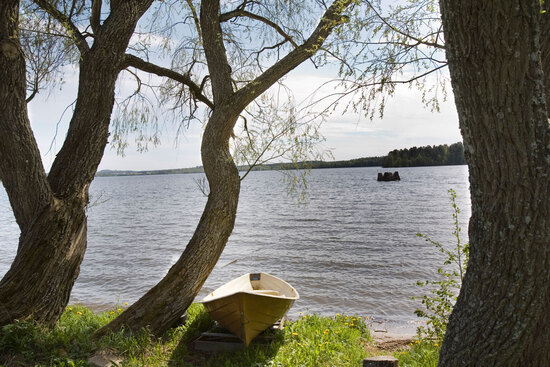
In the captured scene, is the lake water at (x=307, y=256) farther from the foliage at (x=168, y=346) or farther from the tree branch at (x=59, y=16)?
the tree branch at (x=59, y=16)

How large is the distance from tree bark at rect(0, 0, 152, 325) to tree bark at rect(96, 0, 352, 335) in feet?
3.32

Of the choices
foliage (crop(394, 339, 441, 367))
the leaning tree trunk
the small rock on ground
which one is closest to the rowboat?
the leaning tree trunk

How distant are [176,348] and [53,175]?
2.47 meters

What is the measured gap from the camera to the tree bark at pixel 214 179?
5465mm

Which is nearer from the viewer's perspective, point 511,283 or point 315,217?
point 511,283

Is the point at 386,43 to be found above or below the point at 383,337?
above

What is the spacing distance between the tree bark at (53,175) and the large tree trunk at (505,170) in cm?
397

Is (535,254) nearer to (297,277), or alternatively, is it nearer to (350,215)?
(297,277)

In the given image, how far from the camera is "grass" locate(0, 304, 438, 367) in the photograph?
4.34 meters

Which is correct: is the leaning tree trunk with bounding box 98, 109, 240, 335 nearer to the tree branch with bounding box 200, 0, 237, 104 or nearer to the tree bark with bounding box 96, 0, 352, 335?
the tree bark with bounding box 96, 0, 352, 335

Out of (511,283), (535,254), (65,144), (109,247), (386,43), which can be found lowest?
(109,247)

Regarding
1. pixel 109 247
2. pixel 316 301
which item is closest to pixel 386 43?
pixel 316 301

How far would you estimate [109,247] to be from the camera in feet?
57.5

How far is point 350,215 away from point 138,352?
21.2 metres
